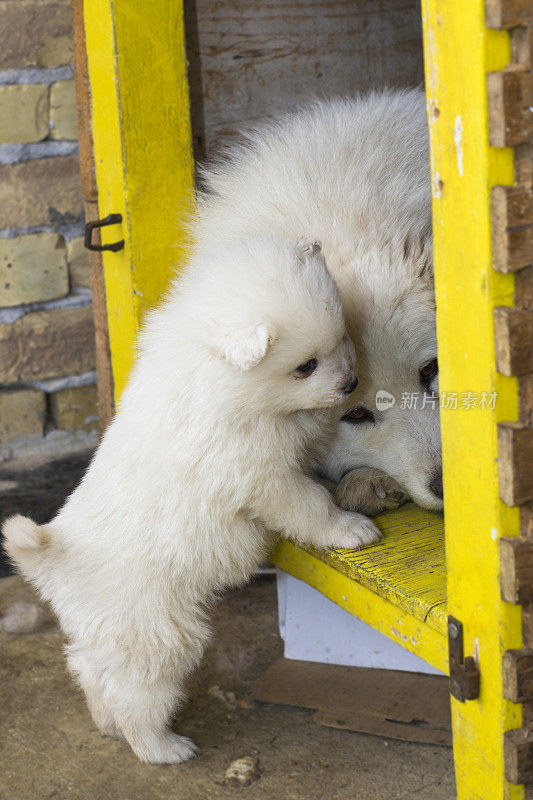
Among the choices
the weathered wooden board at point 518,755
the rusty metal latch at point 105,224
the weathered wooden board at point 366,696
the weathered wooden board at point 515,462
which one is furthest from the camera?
the rusty metal latch at point 105,224

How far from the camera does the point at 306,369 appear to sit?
1618mm

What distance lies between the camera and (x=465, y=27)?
3.84ft

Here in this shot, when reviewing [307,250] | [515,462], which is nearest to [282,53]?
[307,250]

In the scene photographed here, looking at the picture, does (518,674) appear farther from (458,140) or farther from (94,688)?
(94,688)

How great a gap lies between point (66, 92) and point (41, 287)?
672mm

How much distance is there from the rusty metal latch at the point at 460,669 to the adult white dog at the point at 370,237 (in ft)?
1.31

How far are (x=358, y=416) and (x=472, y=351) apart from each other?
23.1 inches

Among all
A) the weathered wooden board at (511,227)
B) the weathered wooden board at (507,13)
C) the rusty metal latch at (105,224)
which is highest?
the weathered wooden board at (507,13)

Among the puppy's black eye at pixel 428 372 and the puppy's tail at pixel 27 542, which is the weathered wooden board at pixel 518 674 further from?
the puppy's tail at pixel 27 542

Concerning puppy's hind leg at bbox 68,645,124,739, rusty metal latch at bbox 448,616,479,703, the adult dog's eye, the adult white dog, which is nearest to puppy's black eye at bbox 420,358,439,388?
the adult white dog

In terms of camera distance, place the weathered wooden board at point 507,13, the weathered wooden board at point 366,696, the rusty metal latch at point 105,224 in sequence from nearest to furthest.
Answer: the weathered wooden board at point 507,13, the weathered wooden board at point 366,696, the rusty metal latch at point 105,224

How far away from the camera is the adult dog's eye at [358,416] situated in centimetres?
184

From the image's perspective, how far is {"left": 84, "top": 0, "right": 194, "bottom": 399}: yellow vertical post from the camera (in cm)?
217

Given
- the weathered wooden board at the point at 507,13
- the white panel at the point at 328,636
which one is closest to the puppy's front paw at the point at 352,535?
the white panel at the point at 328,636
